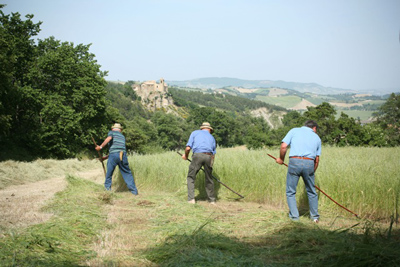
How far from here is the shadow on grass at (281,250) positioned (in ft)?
10.3

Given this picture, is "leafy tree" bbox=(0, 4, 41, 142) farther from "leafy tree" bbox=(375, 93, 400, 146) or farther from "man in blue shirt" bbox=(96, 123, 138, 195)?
"leafy tree" bbox=(375, 93, 400, 146)

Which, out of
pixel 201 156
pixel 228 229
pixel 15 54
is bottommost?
pixel 228 229

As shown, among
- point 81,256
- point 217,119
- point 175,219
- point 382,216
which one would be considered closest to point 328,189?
point 382,216

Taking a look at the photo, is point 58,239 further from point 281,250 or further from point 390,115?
point 390,115

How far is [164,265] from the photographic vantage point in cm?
327

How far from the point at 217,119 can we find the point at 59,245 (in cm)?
7281

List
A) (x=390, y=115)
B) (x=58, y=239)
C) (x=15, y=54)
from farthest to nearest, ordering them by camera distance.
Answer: (x=390, y=115) < (x=15, y=54) < (x=58, y=239)

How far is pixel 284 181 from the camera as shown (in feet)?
23.9

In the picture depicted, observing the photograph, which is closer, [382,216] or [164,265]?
[164,265]


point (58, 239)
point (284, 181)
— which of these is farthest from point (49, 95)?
point (58, 239)

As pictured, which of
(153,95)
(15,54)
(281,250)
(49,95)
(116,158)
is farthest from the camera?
(153,95)

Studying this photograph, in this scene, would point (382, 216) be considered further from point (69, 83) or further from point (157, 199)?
point (69, 83)

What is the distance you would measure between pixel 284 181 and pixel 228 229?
116 inches

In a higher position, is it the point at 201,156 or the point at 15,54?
the point at 15,54
